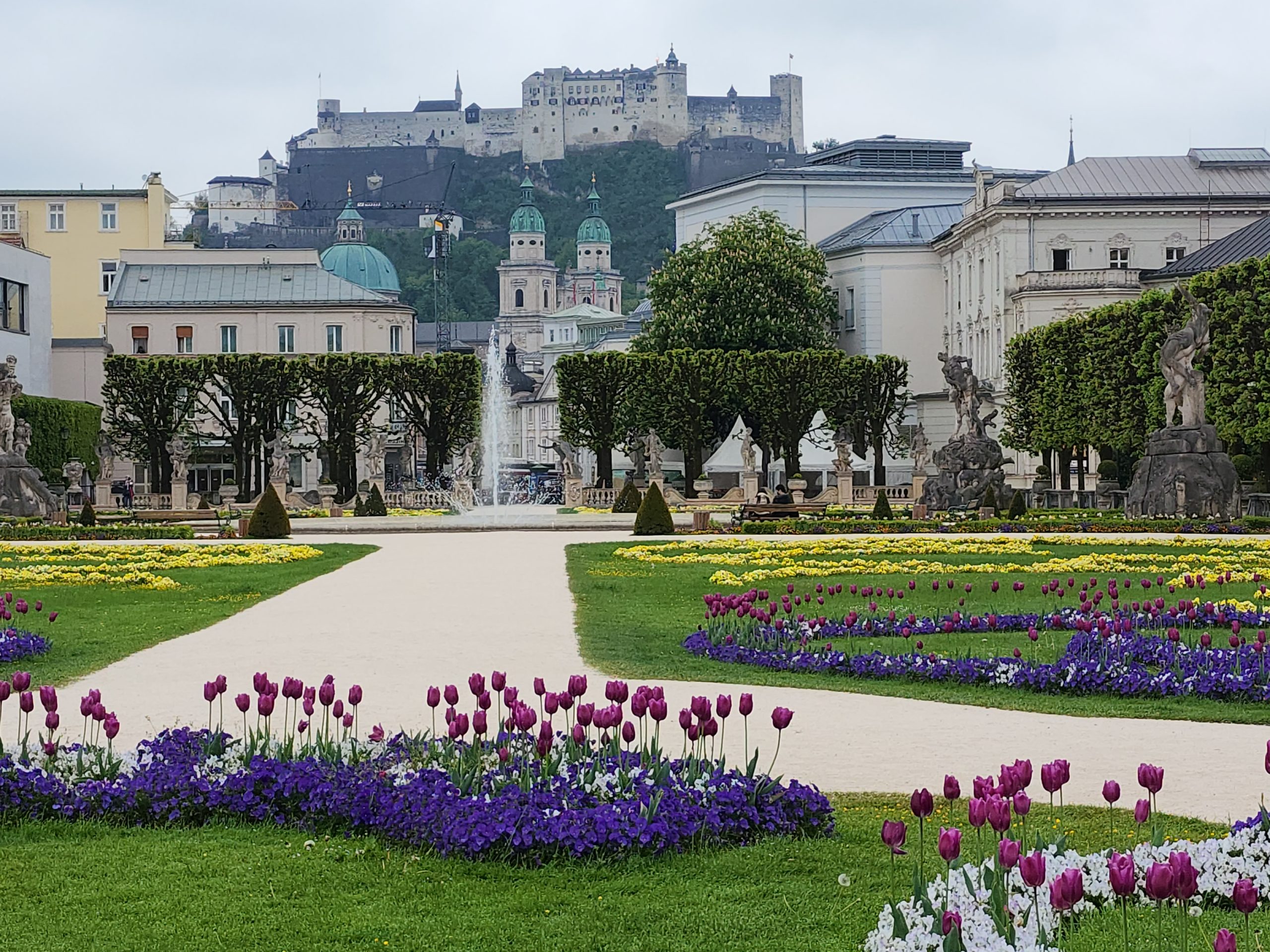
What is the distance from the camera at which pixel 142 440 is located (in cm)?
6366

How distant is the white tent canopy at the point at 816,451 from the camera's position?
209ft

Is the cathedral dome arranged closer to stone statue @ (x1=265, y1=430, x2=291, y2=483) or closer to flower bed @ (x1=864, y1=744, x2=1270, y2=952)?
stone statue @ (x1=265, y1=430, x2=291, y2=483)

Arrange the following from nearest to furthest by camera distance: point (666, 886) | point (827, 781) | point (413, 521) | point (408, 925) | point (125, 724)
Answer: point (408, 925) < point (666, 886) < point (827, 781) < point (125, 724) < point (413, 521)

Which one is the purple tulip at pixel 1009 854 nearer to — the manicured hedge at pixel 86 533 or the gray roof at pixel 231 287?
the manicured hedge at pixel 86 533

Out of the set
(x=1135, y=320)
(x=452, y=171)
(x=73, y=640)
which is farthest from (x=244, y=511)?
(x=452, y=171)

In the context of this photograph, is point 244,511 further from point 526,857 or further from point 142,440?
point 526,857

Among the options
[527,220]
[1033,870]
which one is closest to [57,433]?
[1033,870]

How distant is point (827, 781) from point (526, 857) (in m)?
2.44

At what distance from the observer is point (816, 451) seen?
2542 inches

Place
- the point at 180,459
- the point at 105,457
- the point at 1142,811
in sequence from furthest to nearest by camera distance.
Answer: the point at 180,459 < the point at 105,457 < the point at 1142,811

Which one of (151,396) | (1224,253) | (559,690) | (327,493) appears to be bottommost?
(559,690)

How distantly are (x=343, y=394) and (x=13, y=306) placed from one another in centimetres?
1417

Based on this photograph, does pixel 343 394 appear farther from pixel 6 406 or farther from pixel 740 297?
pixel 6 406

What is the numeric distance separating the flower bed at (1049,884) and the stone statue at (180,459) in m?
52.8
